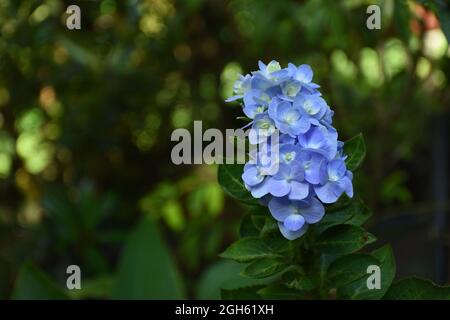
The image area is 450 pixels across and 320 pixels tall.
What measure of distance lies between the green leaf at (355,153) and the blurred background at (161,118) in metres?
0.59

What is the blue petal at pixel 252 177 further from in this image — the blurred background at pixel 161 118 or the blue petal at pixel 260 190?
the blurred background at pixel 161 118

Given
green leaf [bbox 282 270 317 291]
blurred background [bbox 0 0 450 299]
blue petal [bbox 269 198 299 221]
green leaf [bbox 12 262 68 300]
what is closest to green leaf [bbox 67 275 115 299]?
blurred background [bbox 0 0 450 299]

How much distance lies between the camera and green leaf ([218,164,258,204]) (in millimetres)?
830

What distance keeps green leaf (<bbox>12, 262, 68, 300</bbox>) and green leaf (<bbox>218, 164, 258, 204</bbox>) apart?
578mm

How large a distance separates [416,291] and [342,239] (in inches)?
5.6

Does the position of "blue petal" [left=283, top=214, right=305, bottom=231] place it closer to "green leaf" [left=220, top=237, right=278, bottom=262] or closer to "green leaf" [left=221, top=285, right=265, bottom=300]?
"green leaf" [left=220, top=237, right=278, bottom=262]

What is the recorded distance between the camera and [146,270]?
1606 mm

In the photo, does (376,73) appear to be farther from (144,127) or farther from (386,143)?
(144,127)

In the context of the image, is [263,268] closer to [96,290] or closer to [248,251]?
[248,251]

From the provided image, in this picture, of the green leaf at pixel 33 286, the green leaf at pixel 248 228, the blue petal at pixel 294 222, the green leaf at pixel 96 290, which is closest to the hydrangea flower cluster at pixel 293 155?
the blue petal at pixel 294 222

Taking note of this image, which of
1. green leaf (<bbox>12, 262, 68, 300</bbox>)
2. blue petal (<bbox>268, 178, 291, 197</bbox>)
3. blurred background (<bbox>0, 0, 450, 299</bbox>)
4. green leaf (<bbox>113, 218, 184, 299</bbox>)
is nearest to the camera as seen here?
blue petal (<bbox>268, 178, 291, 197</bbox>)

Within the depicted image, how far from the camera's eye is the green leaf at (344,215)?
0.84 m

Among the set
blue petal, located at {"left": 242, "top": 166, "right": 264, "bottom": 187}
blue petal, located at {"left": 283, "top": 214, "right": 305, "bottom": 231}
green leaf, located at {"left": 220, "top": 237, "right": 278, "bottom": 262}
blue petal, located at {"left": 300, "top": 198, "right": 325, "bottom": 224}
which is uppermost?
blue petal, located at {"left": 242, "top": 166, "right": 264, "bottom": 187}
